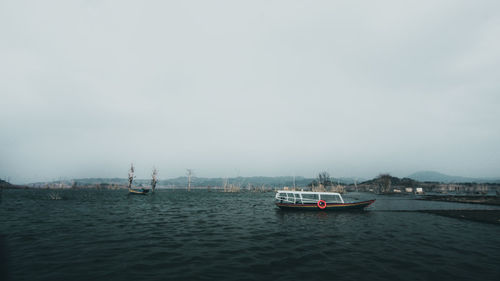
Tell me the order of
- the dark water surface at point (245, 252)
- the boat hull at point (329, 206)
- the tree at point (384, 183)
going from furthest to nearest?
1. the tree at point (384, 183)
2. the boat hull at point (329, 206)
3. the dark water surface at point (245, 252)

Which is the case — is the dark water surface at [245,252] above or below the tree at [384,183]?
above

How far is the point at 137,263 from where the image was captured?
1236 cm

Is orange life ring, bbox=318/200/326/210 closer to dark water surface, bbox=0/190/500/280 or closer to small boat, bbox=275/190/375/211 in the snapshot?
small boat, bbox=275/190/375/211

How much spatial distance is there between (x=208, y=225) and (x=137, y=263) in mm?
12747

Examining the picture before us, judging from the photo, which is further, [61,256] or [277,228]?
[277,228]

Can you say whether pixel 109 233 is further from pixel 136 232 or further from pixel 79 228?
pixel 79 228

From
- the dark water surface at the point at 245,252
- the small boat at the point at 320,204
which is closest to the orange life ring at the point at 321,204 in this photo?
the small boat at the point at 320,204

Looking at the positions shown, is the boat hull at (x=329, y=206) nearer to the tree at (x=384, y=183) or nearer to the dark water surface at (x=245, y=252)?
the dark water surface at (x=245, y=252)

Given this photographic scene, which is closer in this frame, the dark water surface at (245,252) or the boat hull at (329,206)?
the dark water surface at (245,252)

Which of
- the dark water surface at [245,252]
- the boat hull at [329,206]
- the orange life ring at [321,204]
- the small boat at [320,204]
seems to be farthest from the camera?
the boat hull at [329,206]

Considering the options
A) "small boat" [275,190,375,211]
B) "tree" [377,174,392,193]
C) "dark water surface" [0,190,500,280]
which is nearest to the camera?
"dark water surface" [0,190,500,280]

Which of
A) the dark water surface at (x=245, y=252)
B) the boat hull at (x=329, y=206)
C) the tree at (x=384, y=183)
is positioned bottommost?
the tree at (x=384, y=183)

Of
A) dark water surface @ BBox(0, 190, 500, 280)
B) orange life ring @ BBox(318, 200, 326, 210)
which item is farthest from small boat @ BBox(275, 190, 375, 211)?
dark water surface @ BBox(0, 190, 500, 280)

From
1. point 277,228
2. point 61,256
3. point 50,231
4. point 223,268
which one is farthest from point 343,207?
point 50,231
